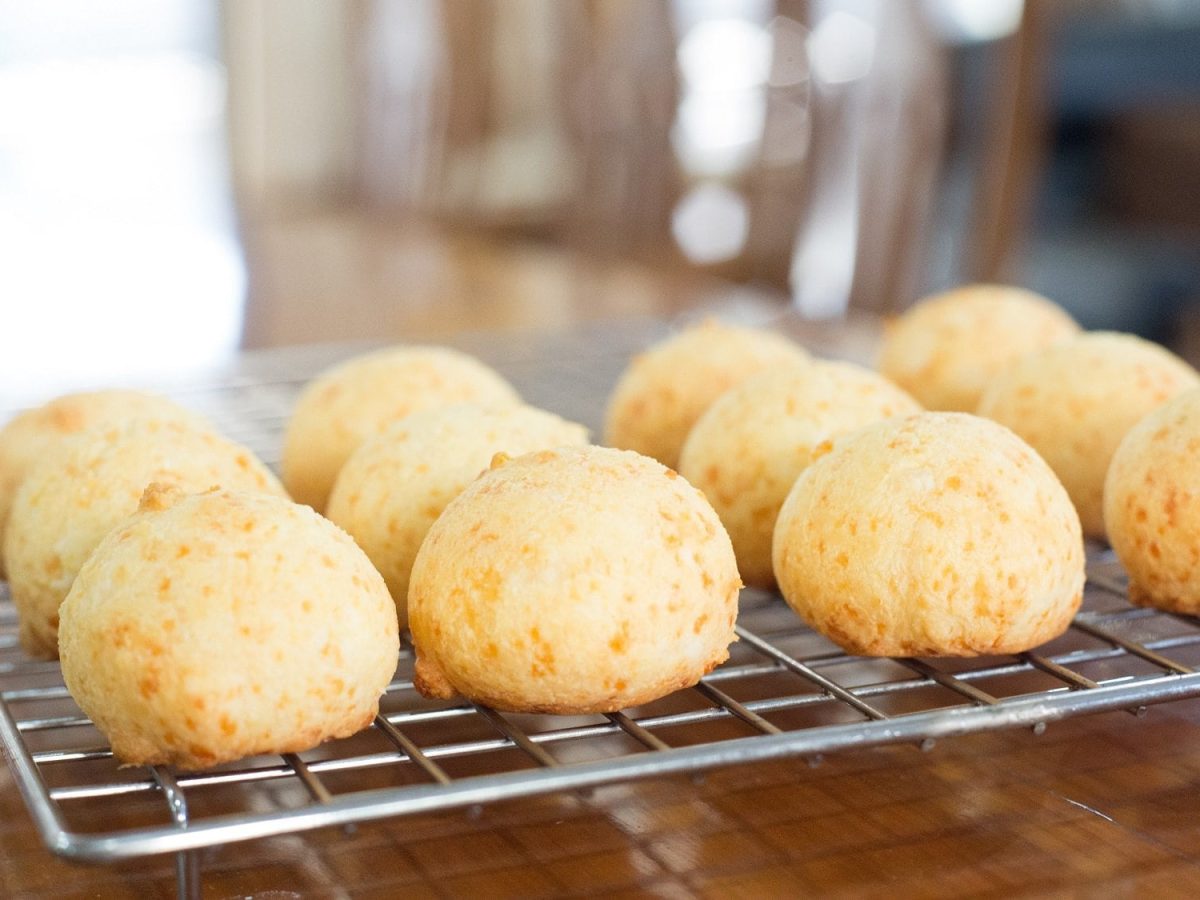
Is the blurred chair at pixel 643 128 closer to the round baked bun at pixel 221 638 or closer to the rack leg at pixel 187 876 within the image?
the round baked bun at pixel 221 638

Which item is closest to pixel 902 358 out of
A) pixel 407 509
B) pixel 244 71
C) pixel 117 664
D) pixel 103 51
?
pixel 407 509

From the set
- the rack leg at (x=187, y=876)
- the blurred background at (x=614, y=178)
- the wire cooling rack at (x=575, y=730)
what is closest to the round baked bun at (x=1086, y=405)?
the wire cooling rack at (x=575, y=730)

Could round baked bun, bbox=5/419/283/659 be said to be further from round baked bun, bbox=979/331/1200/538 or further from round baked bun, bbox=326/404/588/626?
round baked bun, bbox=979/331/1200/538

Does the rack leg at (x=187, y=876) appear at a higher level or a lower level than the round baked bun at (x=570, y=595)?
lower

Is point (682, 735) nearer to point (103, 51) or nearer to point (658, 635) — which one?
point (658, 635)

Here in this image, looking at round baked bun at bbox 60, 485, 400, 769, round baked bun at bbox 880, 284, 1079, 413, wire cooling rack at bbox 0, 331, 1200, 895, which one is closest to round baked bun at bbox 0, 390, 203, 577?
wire cooling rack at bbox 0, 331, 1200, 895

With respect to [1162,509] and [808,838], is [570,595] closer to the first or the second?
[808,838]

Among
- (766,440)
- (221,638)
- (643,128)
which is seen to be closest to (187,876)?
(221,638)
